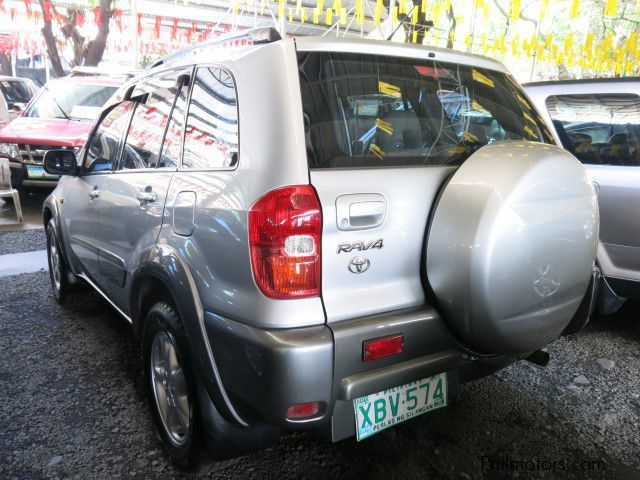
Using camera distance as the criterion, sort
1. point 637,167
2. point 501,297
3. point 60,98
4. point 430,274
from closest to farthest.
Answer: point 501,297 → point 430,274 → point 637,167 → point 60,98

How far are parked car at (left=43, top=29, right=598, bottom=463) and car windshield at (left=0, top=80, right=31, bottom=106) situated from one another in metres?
10.9

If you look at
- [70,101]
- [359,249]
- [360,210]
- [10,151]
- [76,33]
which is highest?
[76,33]

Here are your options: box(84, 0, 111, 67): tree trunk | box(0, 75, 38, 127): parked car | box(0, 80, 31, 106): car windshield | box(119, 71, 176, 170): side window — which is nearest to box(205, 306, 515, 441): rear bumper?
box(119, 71, 176, 170): side window

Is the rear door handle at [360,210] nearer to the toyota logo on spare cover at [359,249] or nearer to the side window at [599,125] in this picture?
the toyota logo on spare cover at [359,249]

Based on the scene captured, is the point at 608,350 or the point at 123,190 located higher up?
the point at 123,190

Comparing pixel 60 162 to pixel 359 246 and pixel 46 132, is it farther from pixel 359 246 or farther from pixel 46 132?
pixel 46 132

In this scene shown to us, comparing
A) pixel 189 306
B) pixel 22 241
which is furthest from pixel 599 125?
pixel 22 241

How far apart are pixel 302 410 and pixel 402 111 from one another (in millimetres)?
1177

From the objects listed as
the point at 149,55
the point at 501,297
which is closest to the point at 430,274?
the point at 501,297

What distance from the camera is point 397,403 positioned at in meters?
1.80

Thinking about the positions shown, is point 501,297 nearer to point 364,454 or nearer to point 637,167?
point 364,454

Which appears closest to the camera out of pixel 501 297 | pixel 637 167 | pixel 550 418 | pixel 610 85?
pixel 501 297

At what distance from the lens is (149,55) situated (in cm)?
1991

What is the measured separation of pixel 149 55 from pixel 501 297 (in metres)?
20.9
